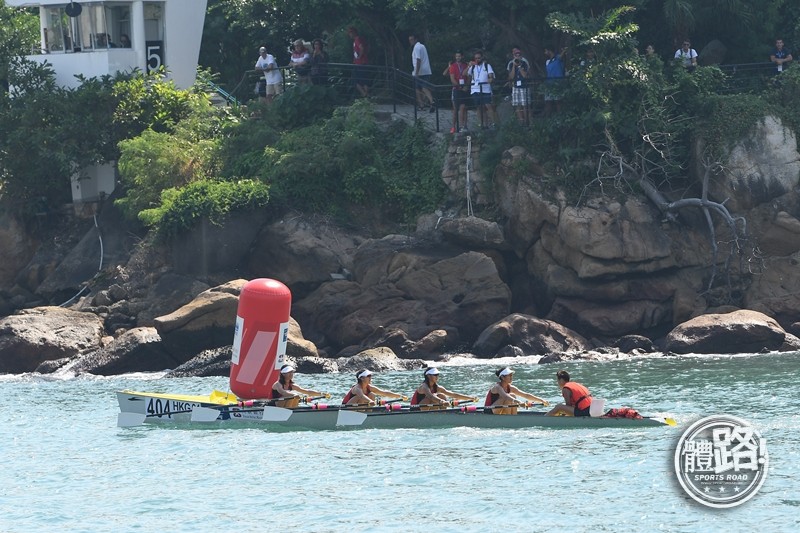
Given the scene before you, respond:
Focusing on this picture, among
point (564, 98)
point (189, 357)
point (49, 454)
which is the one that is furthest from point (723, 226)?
point (49, 454)

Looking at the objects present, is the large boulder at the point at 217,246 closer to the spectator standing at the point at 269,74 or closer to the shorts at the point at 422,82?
the spectator standing at the point at 269,74

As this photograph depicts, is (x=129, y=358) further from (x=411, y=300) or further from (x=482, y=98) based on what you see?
(x=482, y=98)

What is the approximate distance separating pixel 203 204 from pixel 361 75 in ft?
19.3

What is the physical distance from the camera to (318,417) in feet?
79.4

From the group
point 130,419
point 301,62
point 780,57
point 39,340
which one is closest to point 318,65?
point 301,62

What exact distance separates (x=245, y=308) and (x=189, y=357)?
754cm

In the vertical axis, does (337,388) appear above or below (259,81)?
below

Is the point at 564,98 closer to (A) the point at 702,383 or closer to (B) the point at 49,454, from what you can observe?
(A) the point at 702,383

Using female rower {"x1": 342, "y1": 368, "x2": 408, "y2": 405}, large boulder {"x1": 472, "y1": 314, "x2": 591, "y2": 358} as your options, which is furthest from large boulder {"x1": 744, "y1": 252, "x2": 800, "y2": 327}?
female rower {"x1": 342, "y1": 368, "x2": 408, "y2": 405}

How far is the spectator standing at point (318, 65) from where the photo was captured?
37.8 m

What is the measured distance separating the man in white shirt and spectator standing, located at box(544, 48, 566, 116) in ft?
9.61

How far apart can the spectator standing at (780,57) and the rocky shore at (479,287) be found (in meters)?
2.00

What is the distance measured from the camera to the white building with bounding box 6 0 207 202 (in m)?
39.9

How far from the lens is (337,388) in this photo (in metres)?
27.9
